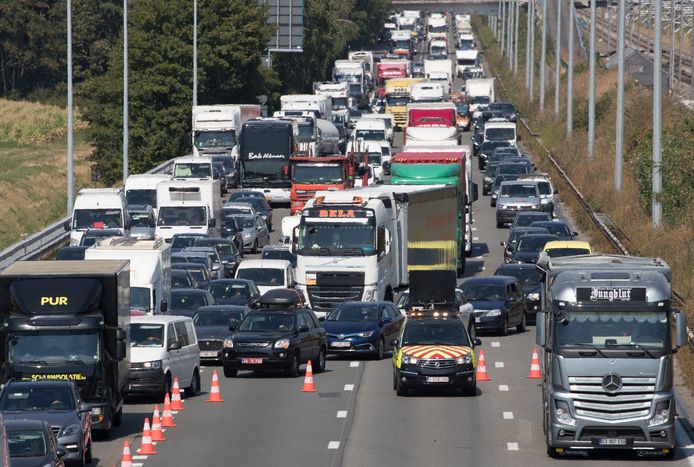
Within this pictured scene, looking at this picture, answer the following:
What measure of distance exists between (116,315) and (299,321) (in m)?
8.51

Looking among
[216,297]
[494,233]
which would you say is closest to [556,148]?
[494,233]

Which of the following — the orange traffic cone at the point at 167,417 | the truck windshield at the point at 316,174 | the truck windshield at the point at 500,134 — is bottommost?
the orange traffic cone at the point at 167,417

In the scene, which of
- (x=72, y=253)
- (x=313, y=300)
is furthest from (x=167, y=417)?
(x=72, y=253)

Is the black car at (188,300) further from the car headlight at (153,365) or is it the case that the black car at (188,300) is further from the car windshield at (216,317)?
the car headlight at (153,365)

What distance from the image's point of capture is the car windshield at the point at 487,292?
42.3m

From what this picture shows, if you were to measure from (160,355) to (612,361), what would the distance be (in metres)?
9.53

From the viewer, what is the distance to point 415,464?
25266mm

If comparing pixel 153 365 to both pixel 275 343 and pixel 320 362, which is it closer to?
pixel 275 343

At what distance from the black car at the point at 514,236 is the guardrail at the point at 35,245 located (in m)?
14.1

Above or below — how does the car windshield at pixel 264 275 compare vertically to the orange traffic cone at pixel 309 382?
above

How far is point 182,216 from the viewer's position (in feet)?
183

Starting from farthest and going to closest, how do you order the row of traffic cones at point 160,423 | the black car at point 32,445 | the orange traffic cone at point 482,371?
1. the orange traffic cone at point 482,371
2. the row of traffic cones at point 160,423
3. the black car at point 32,445

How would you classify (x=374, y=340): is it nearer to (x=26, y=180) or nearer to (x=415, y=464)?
(x=415, y=464)

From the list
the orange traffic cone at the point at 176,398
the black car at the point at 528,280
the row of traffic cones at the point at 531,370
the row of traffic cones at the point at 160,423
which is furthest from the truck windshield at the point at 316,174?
the orange traffic cone at the point at 176,398
